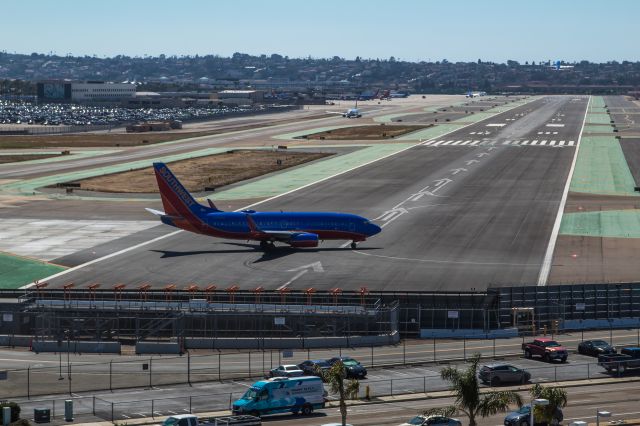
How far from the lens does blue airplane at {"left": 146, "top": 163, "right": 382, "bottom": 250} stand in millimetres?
95562

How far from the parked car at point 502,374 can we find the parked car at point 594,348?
7.58 meters

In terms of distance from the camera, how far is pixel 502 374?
56.9 m

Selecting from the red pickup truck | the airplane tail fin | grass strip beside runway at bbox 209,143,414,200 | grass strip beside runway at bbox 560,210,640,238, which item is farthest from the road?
grass strip beside runway at bbox 209,143,414,200

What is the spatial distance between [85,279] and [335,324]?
25320mm

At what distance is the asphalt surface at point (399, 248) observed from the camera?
84688 mm

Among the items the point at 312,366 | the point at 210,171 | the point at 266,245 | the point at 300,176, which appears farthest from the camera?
the point at 210,171

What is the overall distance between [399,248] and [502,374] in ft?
134

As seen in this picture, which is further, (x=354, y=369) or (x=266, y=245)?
(x=266, y=245)

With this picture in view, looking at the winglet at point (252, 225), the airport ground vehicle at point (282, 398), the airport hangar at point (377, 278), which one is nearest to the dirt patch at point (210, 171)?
the airport hangar at point (377, 278)

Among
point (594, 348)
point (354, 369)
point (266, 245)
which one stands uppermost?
point (266, 245)

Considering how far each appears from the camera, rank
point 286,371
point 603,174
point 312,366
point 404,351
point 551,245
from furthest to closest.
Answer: point 603,174
point 551,245
point 404,351
point 312,366
point 286,371

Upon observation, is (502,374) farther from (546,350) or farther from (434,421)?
(434,421)

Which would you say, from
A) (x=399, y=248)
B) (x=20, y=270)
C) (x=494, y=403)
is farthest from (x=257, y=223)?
(x=494, y=403)

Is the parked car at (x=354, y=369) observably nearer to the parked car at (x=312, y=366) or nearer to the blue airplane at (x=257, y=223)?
the parked car at (x=312, y=366)
